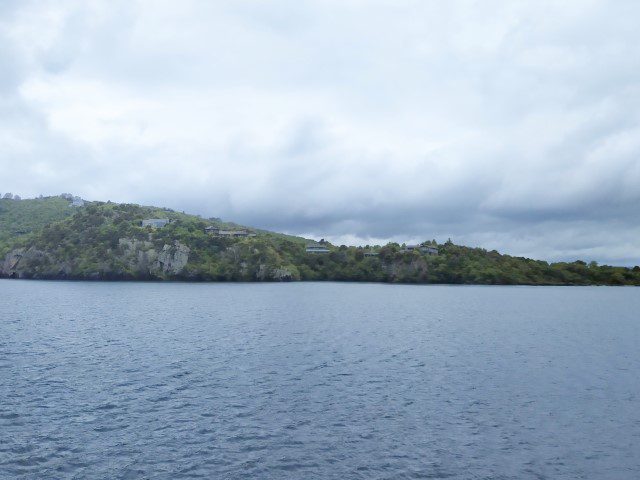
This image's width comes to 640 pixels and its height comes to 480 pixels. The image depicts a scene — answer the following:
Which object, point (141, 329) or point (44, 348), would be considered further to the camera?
point (141, 329)

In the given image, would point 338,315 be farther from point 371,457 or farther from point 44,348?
point 371,457

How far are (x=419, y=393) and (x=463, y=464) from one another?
17180 mm

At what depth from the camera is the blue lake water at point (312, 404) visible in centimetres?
3234

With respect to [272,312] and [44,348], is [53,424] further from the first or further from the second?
[272,312]

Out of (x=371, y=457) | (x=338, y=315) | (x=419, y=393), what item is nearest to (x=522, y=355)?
(x=419, y=393)

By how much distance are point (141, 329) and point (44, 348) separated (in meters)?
23.5

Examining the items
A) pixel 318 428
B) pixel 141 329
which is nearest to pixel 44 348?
pixel 141 329

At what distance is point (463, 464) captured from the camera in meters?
32.5

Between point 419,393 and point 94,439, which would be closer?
point 94,439

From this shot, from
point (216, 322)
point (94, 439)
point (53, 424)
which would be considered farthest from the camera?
point (216, 322)

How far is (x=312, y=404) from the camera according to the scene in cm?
4512

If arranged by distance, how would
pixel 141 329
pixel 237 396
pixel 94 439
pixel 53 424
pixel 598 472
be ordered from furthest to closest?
pixel 141 329, pixel 237 396, pixel 53 424, pixel 94 439, pixel 598 472

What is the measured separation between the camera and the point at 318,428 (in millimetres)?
39000

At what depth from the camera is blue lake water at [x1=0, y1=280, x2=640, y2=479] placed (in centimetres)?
3234
